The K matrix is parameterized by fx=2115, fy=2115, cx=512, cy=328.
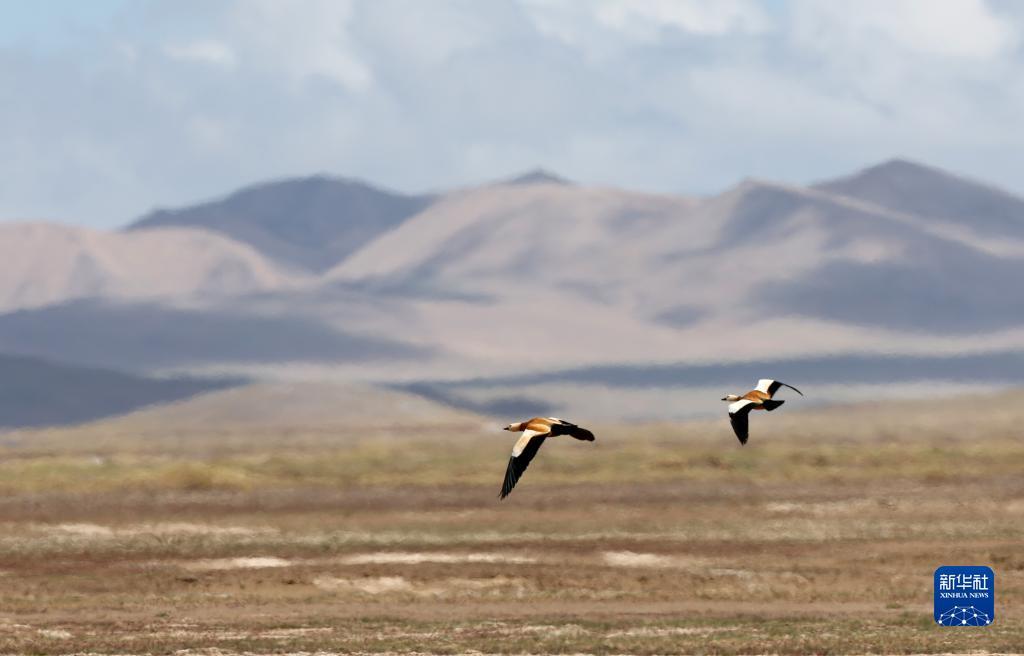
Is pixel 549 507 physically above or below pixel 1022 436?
below

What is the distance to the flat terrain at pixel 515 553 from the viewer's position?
37938mm

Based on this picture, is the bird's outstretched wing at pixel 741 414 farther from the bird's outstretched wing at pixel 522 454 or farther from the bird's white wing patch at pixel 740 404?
the bird's outstretched wing at pixel 522 454

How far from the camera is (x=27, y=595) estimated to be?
44.1 metres

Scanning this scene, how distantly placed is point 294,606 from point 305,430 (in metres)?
119

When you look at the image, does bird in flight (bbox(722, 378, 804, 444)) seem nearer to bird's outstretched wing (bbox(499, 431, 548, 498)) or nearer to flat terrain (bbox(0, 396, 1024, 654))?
bird's outstretched wing (bbox(499, 431, 548, 498))

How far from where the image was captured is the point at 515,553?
1989 inches

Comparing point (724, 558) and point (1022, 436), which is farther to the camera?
point (1022, 436)

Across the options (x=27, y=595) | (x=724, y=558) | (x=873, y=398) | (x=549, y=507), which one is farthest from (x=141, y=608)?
(x=873, y=398)

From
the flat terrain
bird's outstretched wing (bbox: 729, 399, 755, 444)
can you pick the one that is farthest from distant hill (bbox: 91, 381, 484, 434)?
bird's outstretched wing (bbox: 729, 399, 755, 444)

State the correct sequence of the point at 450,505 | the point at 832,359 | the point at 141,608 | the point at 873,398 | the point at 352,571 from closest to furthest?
1. the point at 141,608
2. the point at 352,571
3. the point at 450,505
4. the point at 873,398
5. the point at 832,359

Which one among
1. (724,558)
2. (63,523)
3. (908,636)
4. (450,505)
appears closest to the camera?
(908,636)

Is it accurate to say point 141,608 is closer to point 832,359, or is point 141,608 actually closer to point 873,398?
point 873,398

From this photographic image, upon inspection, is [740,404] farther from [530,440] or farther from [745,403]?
[530,440]

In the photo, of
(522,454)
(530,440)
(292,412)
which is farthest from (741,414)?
(292,412)
